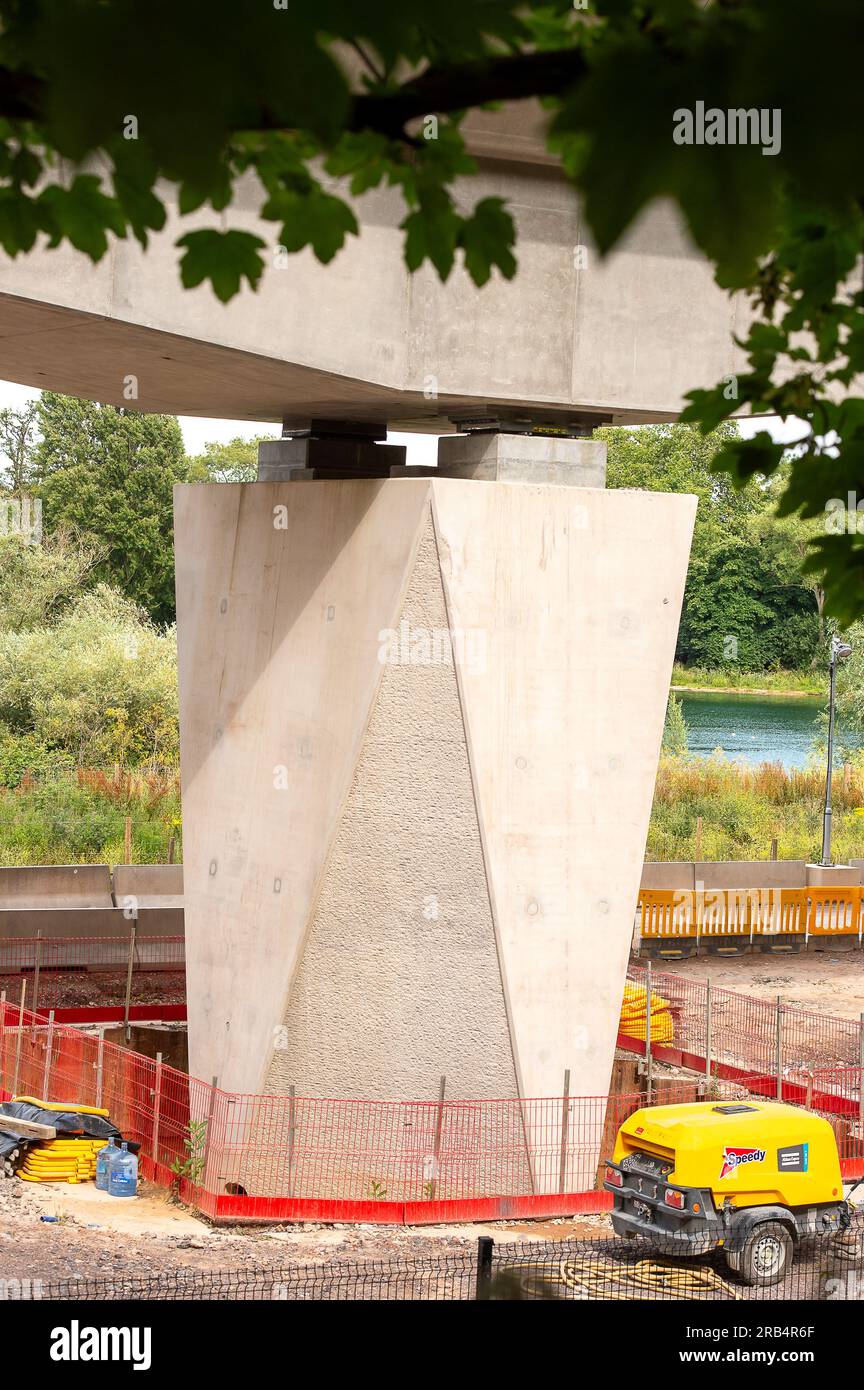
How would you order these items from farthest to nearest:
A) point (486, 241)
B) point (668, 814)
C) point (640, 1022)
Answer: point (668, 814) < point (640, 1022) < point (486, 241)

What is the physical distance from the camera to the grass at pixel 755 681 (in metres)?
78.4

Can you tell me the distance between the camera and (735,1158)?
13.0 metres

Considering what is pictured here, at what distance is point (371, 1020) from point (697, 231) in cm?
1339

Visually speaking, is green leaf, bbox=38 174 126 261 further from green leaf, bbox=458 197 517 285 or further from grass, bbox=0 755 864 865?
grass, bbox=0 755 864 865

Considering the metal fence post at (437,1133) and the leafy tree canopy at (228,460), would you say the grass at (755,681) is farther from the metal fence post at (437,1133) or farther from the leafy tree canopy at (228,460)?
the metal fence post at (437,1133)

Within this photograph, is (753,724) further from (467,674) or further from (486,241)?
(486,241)

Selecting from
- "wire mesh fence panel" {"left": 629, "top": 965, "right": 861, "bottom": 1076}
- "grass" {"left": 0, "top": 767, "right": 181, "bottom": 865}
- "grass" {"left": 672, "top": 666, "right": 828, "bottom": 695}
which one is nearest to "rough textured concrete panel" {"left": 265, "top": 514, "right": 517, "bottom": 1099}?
"wire mesh fence panel" {"left": 629, "top": 965, "right": 861, "bottom": 1076}

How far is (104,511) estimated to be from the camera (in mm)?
72938

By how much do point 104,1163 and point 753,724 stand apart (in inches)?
2590

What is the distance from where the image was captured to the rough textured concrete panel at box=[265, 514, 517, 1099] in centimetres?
1439

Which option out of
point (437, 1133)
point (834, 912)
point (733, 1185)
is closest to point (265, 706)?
point (437, 1133)

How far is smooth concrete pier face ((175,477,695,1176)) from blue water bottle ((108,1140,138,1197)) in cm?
127

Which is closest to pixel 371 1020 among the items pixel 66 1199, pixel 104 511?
pixel 66 1199

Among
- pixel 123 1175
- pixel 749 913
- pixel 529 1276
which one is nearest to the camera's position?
pixel 529 1276
